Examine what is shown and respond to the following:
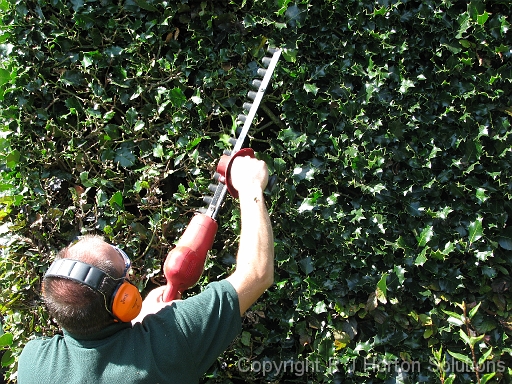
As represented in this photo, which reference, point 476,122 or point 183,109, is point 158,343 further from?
point 476,122

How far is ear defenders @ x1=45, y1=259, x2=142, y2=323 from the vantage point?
1.82 metres

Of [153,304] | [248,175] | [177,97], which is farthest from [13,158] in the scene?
[248,175]

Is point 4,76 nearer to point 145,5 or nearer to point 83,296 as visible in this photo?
point 145,5

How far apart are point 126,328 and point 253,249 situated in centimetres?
52

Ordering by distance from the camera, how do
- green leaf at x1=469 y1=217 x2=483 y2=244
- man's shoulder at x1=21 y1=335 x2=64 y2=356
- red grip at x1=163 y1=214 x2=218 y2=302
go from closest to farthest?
man's shoulder at x1=21 y1=335 x2=64 y2=356
red grip at x1=163 y1=214 x2=218 y2=302
green leaf at x1=469 y1=217 x2=483 y2=244

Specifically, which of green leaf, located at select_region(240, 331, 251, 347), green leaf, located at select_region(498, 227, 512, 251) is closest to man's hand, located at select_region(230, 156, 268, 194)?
green leaf, located at select_region(240, 331, 251, 347)

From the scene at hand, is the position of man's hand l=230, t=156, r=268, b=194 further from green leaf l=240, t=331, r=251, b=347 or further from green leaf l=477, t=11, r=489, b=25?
green leaf l=477, t=11, r=489, b=25

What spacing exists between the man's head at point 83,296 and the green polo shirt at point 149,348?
0.06 m

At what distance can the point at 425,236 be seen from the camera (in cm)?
275

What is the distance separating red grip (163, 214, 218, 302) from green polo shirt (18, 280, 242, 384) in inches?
9.3

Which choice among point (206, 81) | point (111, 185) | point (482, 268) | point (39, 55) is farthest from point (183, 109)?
point (482, 268)

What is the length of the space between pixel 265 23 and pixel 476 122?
1.13m

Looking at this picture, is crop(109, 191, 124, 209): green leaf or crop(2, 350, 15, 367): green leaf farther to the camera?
crop(2, 350, 15, 367): green leaf

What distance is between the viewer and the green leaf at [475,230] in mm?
2703
